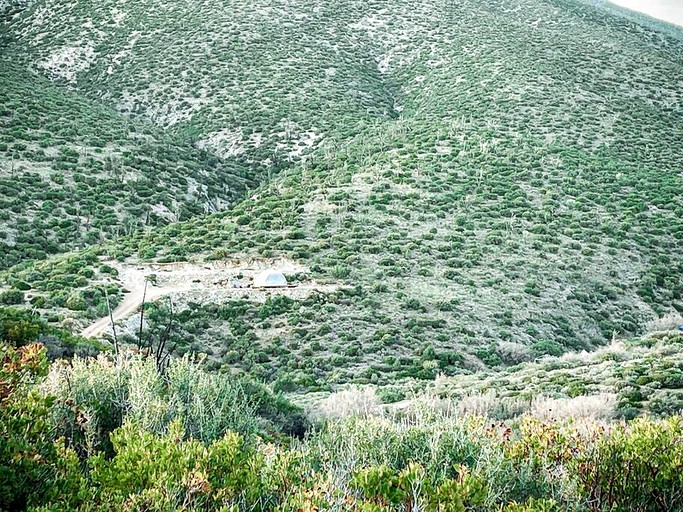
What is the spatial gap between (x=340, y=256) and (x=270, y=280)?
3586mm

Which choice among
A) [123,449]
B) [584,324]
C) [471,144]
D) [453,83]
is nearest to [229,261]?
[584,324]

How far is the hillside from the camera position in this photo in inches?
831

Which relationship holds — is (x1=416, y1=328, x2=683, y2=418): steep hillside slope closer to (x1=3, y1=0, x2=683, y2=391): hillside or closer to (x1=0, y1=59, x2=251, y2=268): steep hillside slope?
(x1=3, y1=0, x2=683, y2=391): hillside

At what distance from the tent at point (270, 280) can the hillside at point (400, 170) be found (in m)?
0.90

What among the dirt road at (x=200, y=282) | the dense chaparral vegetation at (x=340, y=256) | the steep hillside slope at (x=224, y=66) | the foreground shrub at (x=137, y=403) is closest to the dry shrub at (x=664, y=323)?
Answer: the dense chaparral vegetation at (x=340, y=256)

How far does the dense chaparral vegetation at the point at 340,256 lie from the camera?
6.33 meters

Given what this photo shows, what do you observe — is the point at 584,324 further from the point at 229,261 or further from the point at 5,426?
the point at 5,426

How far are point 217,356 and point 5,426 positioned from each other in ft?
46.0

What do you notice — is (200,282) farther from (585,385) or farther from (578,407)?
(578,407)

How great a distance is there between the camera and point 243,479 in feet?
18.1

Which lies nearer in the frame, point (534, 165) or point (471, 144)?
point (534, 165)

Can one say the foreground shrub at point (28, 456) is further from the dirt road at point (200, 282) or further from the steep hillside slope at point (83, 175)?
the steep hillside slope at point (83, 175)

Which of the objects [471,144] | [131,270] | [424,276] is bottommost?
[131,270]

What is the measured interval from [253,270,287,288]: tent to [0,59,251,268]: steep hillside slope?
8963 millimetres
